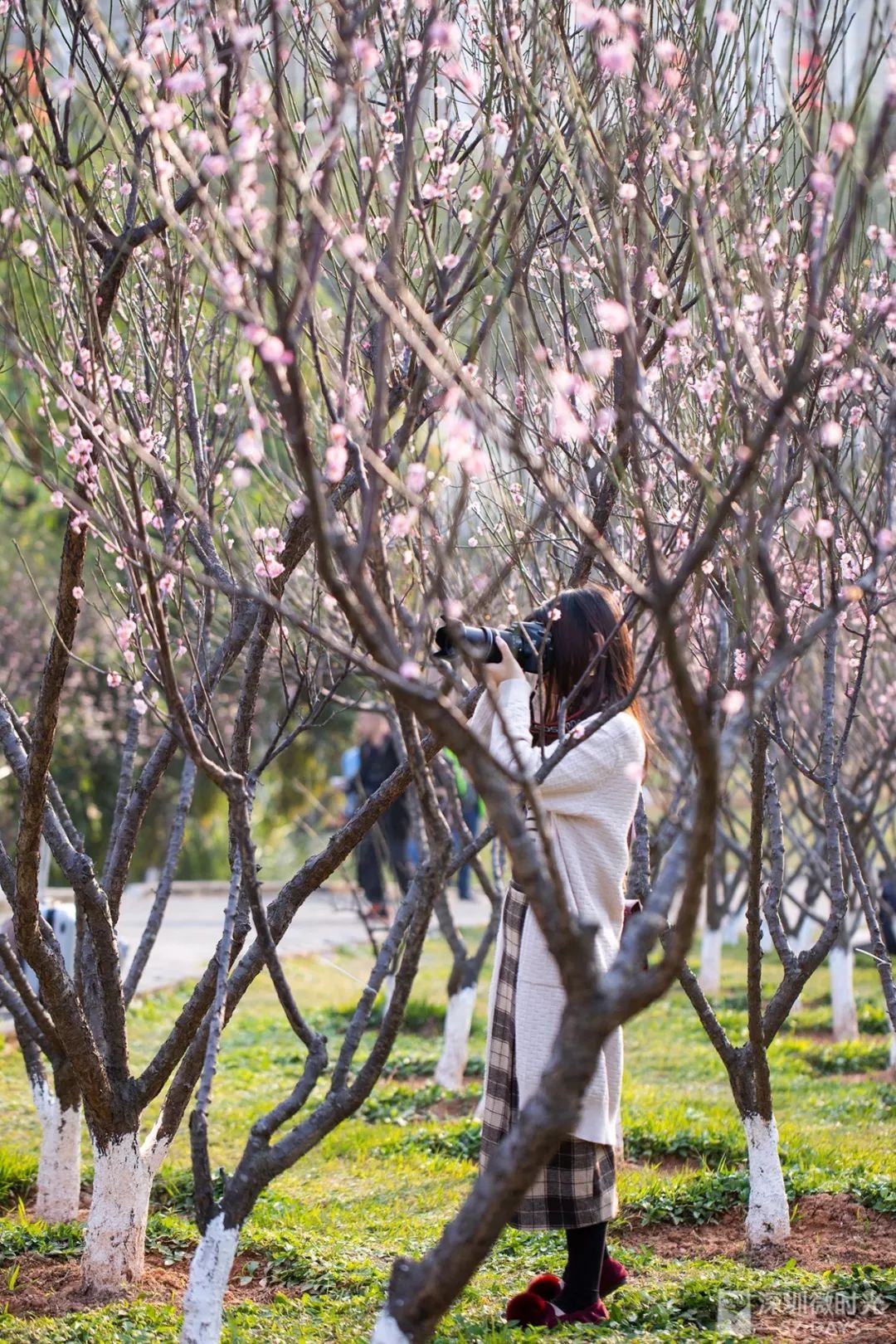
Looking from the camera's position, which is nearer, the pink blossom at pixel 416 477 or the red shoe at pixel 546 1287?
the pink blossom at pixel 416 477

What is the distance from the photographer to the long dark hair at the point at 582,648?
→ 2.93 meters

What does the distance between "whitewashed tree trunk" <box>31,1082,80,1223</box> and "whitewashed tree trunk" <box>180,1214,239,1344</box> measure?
143cm

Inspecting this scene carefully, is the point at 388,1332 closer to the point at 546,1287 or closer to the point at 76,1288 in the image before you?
the point at 546,1287

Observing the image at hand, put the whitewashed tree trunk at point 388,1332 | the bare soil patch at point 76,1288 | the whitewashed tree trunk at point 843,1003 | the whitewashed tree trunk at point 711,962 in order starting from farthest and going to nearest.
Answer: the whitewashed tree trunk at point 711,962 → the whitewashed tree trunk at point 843,1003 → the bare soil patch at point 76,1288 → the whitewashed tree trunk at point 388,1332

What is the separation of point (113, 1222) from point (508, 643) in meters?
1.78

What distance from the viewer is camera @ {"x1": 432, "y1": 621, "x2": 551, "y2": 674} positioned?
244 centimetres

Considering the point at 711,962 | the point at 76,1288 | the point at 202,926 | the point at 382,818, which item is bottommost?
the point at 76,1288

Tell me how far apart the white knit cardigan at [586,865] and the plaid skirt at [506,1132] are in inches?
2.6

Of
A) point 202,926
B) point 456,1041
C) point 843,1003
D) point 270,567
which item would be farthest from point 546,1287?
point 202,926

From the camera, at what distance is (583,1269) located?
2.97 meters

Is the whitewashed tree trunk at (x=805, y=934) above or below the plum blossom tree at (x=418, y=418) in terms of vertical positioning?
below

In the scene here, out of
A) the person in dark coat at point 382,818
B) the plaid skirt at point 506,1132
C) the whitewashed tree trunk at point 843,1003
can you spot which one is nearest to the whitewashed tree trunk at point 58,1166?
the plaid skirt at point 506,1132

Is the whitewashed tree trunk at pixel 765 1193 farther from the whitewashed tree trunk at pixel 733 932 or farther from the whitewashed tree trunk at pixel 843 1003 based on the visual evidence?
the whitewashed tree trunk at pixel 733 932

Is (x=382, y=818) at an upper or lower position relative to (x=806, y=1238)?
upper
